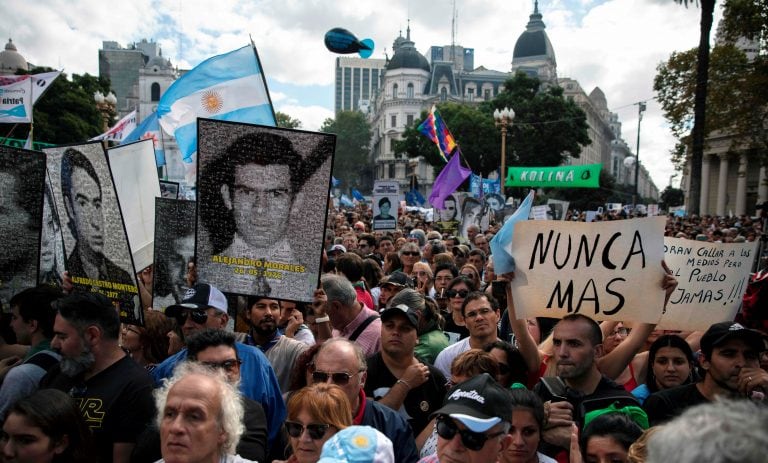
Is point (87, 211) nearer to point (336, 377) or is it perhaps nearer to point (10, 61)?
point (336, 377)

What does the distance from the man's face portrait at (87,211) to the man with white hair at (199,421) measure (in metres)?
2.54

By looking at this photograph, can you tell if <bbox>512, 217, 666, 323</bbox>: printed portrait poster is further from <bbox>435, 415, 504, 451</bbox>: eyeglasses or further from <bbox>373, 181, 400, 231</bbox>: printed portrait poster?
<bbox>373, 181, 400, 231</bbox>: printed portrait poster

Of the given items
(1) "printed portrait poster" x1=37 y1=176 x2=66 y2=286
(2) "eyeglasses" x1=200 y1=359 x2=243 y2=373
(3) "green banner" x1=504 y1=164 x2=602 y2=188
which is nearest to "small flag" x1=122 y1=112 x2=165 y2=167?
(1) "printed portrait poster" x1=37 y1=176 x2=66 y2=286

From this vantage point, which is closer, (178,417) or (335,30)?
(178,417)

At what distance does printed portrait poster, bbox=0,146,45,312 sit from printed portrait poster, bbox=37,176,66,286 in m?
0.30

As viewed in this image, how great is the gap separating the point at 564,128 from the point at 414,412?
51554mm

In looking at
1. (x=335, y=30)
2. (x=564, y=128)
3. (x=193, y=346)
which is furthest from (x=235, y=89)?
(x=564, y=128)

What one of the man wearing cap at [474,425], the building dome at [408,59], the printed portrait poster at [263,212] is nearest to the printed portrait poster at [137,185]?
the printed portrait poster at [263,212]

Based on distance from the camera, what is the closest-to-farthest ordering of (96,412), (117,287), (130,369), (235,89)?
(96,412), (130,369), (117,287), (235,89)

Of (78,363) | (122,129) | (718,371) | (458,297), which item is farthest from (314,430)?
(122,129)

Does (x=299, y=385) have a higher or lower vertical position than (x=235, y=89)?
lower

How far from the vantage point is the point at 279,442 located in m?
3.72

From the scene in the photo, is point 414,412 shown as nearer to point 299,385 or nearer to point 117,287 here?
point 299,385

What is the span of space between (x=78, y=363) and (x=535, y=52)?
399 ft
